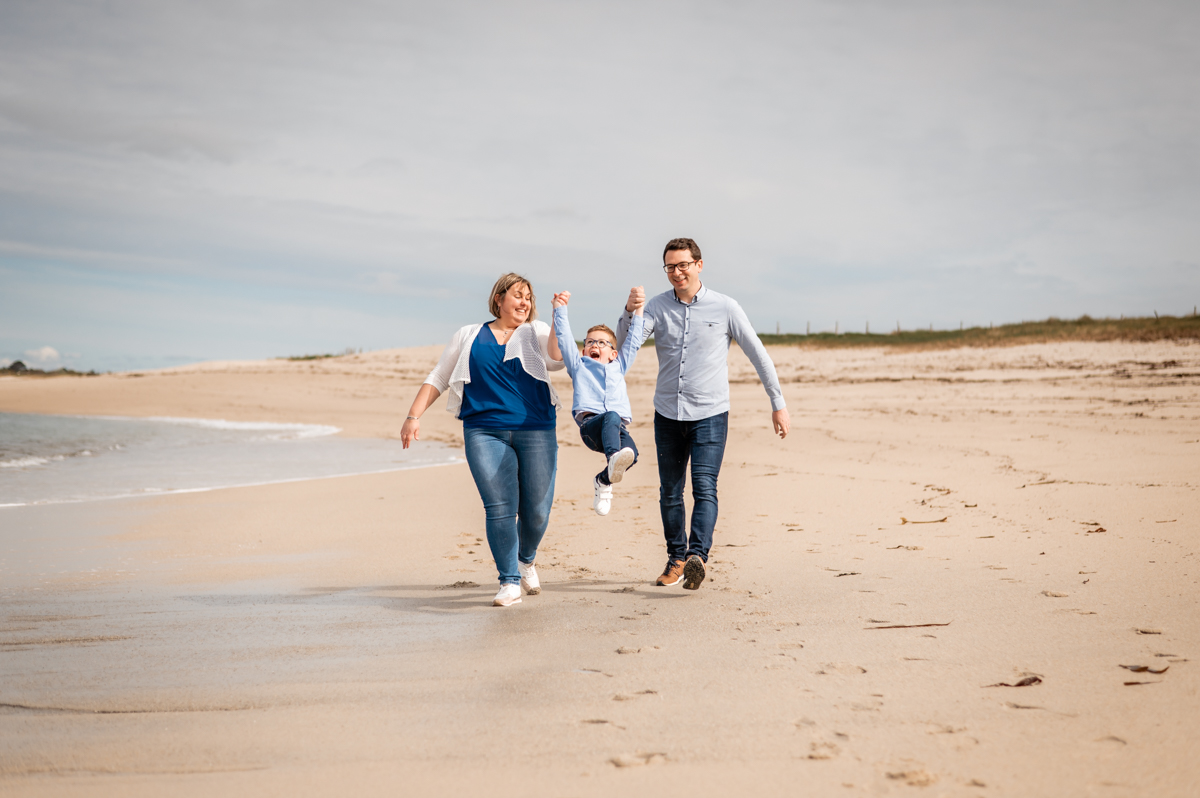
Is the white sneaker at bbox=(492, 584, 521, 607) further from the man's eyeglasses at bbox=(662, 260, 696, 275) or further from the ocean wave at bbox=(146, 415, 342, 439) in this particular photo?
the ocean wave at bbox=(146, 415, 342, 439)

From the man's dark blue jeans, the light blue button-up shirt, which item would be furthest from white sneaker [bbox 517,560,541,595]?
the light blue button-up shirt

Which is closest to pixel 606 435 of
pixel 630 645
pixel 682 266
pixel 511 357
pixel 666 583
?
pixel 511 357

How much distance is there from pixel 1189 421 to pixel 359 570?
12.4 meters

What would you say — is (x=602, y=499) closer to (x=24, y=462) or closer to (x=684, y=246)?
(x=684, y=246)

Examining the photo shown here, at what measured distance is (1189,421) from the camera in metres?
12.4

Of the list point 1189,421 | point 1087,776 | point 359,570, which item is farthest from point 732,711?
point 1189,421

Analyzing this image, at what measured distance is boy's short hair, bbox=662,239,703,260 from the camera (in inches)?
202

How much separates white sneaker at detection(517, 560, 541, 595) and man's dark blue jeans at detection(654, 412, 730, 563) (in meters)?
0.85

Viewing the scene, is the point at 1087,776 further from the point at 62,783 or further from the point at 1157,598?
the point at 62,783

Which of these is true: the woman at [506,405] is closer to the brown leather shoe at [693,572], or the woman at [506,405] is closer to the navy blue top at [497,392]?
the navy blue top at [497,392]

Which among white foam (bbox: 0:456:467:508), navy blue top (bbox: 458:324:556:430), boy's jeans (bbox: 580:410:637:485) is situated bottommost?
white foam (bbox: 0:456:467:508)

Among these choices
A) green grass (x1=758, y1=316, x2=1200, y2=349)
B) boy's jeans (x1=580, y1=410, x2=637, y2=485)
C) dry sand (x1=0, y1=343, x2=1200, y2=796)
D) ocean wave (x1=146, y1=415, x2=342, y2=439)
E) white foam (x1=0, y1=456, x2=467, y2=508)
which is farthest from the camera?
green grass (x1=758, y1=316, x2=1200, y2=349)

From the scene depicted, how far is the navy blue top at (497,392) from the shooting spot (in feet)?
15.7

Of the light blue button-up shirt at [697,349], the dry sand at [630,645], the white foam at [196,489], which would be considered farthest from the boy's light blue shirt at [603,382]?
the white foam at [196,489]
